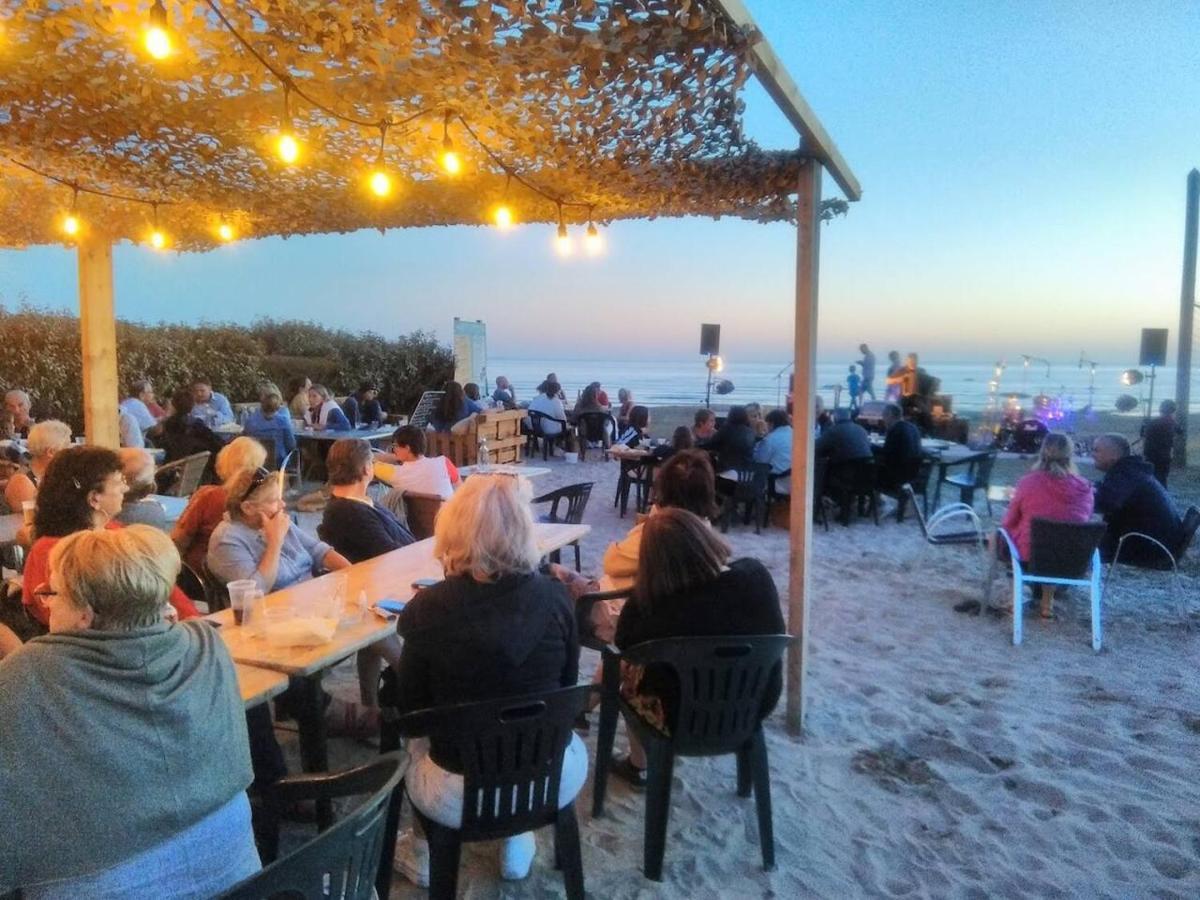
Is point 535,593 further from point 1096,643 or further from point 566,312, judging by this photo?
point 566,312

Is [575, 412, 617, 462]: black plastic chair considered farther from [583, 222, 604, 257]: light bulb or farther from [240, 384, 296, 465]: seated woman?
[583, 222, 604, 257]: light bulb

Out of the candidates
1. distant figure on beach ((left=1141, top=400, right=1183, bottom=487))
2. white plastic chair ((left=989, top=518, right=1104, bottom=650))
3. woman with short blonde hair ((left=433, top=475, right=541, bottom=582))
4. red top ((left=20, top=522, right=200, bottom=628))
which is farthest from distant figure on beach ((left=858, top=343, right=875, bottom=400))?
red top ((left=20, top=522, right=200, bottom=628))

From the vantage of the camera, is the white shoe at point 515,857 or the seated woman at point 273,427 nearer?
the white shoe at point 515,857

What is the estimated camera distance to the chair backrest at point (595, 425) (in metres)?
12.4

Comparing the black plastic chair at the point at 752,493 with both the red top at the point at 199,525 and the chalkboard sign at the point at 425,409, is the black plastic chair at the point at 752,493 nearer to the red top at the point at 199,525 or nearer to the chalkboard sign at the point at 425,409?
the red top at the point at 199,525

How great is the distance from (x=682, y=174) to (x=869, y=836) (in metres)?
3.00

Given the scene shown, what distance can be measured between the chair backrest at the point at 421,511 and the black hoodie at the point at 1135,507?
4605 millimetres

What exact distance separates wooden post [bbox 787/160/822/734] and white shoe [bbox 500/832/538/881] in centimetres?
153

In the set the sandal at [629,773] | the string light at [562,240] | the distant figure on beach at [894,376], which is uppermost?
the string light at [562,240]

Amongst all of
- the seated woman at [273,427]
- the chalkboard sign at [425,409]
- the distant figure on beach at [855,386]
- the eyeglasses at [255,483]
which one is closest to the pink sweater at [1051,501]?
the eyeglasses at [255,483]

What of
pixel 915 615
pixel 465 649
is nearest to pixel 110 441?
pixel 465 649

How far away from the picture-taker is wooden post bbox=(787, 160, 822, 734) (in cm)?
343

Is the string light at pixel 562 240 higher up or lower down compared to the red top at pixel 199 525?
higher up

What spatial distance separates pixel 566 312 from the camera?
129 feet
